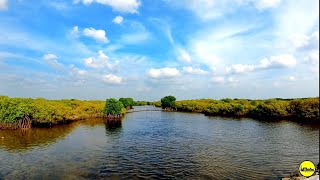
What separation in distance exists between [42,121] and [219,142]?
39521 mm

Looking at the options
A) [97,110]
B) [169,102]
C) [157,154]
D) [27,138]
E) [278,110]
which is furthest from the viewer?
[169,102]

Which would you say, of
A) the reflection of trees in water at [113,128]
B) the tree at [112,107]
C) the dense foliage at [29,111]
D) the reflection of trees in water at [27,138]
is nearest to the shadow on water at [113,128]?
the reflection of trees in water at [113,128]

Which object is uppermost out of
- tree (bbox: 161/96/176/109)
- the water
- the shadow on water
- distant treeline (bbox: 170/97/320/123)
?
tree (bbox: 161/96/176/109)

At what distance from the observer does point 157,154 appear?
Answer: 3722cm

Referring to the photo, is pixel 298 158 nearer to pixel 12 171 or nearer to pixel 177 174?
pixel 177 174

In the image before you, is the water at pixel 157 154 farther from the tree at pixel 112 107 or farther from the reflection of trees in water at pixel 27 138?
the tree at pixel 112 107

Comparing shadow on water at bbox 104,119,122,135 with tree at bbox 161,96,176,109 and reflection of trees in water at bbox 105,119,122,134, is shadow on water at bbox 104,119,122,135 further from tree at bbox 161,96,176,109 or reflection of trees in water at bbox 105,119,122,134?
tree at bbox 161,96,176,109

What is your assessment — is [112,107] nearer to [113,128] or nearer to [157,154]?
[113,128]

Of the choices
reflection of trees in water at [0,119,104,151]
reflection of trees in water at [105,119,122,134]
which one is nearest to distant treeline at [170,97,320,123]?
reflection of trees in water at [105,119,122,134]

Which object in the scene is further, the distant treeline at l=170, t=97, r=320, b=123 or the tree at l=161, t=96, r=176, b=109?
the tree at l=161, t=96, r=176, b=109

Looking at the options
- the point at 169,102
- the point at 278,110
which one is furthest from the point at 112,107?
the point at 169,102

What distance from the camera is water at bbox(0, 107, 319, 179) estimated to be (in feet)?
94.0

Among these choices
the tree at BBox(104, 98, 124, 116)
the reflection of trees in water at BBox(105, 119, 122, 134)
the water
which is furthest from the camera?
the tree at BBox(104, 98, 124, 116)

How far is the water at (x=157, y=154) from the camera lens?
2864cm
